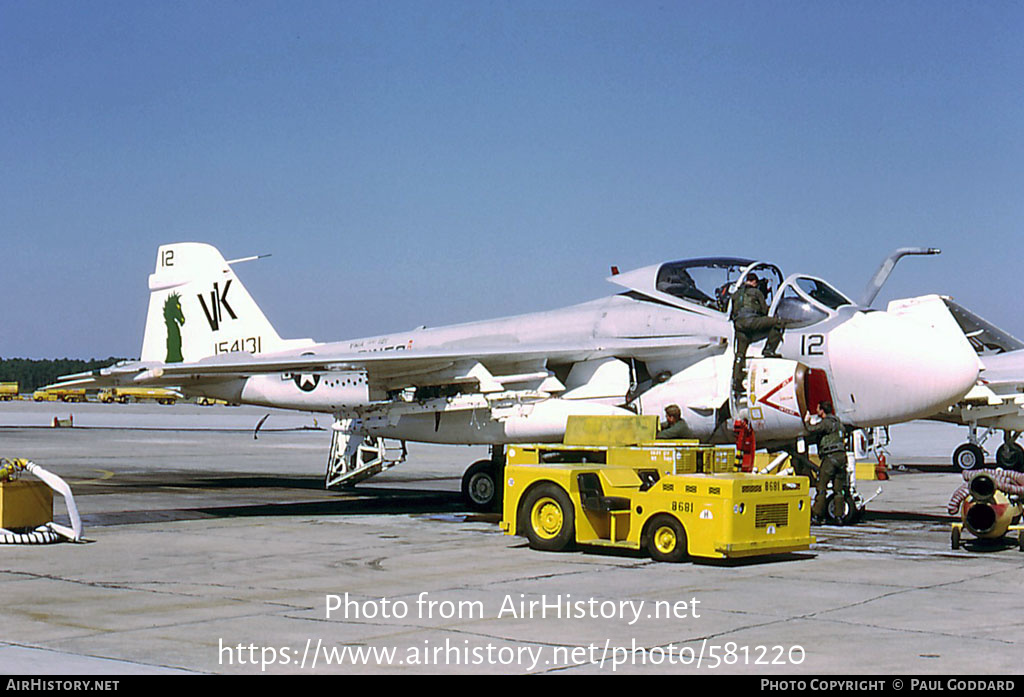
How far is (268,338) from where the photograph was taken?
66.2 ft

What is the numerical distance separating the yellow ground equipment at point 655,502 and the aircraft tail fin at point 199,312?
9.30 meters

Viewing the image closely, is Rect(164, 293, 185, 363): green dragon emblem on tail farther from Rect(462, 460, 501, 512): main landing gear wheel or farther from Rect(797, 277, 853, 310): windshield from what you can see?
Rect(797, 277, 853, 310): windshield

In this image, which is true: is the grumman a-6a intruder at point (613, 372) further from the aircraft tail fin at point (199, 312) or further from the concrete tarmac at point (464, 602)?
the concrete tarmac at point (464, 602)

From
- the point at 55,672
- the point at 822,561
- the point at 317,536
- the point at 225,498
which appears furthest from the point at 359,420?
the point at 55,672

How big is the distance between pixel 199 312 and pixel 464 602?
1343cm

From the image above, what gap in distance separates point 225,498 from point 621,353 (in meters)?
7.59

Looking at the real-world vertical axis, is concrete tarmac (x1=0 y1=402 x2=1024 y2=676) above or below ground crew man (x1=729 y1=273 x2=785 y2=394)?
below

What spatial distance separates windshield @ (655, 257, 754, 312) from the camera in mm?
14938

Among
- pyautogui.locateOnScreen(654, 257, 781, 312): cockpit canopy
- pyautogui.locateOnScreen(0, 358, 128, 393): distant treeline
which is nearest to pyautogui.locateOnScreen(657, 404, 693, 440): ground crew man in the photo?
pyautogui.locateOnScreen(654, 257, 781, 312): cockpit canopy

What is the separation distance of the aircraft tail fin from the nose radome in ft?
33.9

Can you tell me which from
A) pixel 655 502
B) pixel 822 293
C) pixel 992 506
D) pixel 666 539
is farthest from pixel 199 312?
pixel 992 506

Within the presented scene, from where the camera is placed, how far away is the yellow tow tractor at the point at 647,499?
34.2 ft

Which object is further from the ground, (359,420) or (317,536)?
(359,420)
